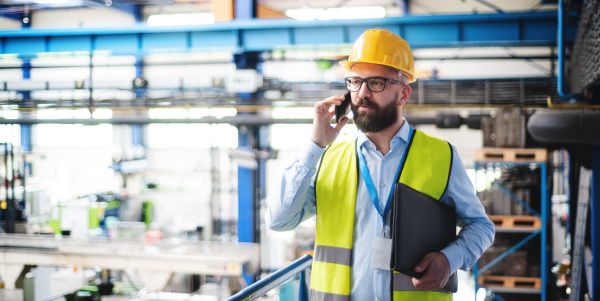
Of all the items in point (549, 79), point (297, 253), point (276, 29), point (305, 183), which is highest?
point (276, 29)

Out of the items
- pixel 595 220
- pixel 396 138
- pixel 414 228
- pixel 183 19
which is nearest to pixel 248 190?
pixel 595 220

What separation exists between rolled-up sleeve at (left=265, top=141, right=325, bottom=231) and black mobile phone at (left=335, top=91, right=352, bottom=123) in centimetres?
14

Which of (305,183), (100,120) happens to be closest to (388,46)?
(305,183)

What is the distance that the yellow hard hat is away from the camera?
202cm

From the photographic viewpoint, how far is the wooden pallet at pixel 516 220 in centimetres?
746

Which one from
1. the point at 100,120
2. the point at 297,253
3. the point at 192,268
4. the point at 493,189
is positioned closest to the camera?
the point at 493,189

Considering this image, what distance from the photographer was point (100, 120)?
1052 cm

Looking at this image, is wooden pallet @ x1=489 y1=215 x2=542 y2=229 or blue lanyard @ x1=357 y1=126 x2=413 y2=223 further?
wooden pallet @ x1=489 y1=215 x2=542 y2=229

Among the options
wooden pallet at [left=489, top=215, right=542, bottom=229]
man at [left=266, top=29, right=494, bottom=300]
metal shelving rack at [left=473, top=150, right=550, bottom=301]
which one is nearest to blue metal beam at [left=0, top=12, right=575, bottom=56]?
metal shelving rack at [left=473, top=150, right=550, bottom=301]

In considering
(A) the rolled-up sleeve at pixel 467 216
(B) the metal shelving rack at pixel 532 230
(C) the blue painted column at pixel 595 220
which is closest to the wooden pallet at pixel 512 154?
(B) the metal shelving rack at pixel 532 230

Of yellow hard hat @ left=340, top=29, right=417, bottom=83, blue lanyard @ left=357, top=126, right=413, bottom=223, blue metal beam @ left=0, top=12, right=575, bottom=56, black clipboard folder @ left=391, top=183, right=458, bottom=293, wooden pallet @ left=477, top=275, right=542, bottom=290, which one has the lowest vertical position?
wooden pallet @ left=477, top=275, right=542, bottom=290

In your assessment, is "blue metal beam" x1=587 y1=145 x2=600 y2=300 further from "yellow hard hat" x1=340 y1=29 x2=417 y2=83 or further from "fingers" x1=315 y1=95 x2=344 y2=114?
"fingers" x1=315 y1=95 x2=344 y2=114

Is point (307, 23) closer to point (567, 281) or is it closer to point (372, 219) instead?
point (567, 281)

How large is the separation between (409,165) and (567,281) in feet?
27.7
